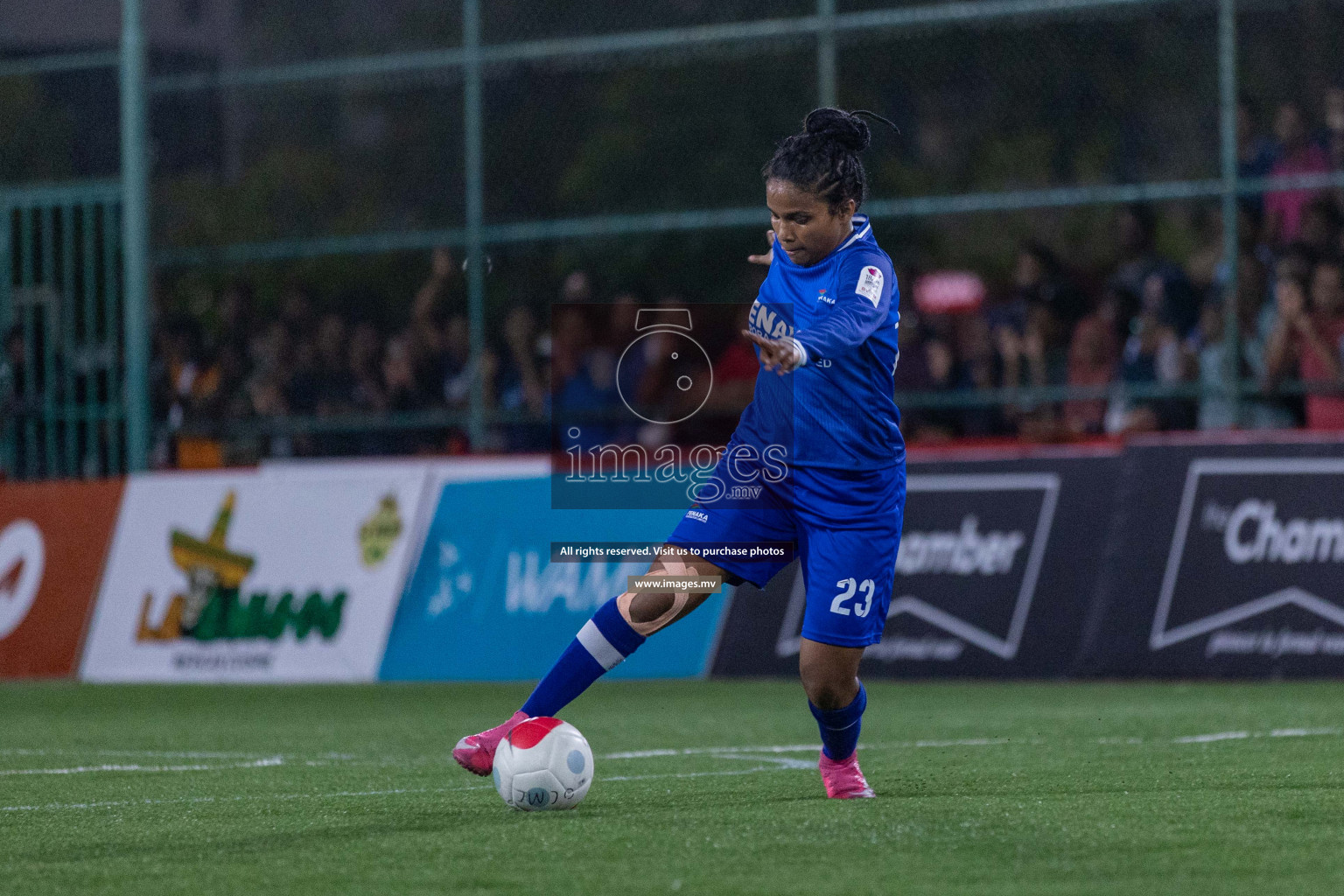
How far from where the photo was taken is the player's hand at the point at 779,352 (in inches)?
202

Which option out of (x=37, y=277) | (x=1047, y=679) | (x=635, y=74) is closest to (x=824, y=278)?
(x=1047, y=679)

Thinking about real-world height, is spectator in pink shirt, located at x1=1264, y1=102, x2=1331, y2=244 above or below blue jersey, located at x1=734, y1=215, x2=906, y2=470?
above

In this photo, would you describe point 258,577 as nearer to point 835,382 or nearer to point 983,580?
point 983,580

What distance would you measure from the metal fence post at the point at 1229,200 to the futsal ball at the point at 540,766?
23.9 ft

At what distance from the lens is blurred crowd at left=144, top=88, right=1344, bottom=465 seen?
39.5 feet

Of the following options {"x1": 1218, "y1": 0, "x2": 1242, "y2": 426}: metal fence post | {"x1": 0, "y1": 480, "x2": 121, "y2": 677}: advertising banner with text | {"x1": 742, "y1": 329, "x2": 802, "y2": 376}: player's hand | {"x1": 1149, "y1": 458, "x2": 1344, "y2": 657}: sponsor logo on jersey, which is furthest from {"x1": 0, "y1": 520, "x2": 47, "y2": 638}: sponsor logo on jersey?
{"x1": 742, "y1": 329, "x2": 802, "y2": 376}: player's hand

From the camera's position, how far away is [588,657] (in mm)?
5953

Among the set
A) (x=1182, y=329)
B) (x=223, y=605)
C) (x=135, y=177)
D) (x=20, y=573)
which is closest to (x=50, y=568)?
(x=20, y=573)

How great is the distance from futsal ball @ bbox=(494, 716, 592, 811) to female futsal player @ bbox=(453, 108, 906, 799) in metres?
0.10

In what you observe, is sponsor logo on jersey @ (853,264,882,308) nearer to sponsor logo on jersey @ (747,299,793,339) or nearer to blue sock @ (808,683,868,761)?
sponsor logo on jersey @ (747,299,793,339)

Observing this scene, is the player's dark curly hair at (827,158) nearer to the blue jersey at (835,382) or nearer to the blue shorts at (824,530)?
the blue jersey at (835,382)

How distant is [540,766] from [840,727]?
0.92 m

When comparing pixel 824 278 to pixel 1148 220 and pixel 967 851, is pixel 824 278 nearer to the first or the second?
pixel 967 851

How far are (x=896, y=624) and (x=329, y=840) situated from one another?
6.82m
